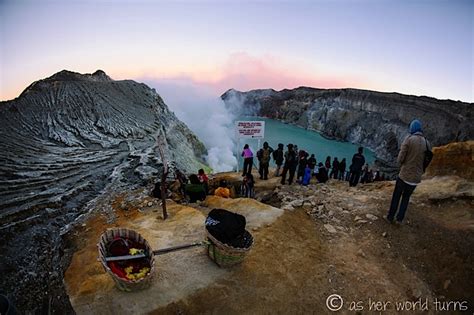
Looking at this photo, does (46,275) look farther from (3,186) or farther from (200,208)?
(3,186)

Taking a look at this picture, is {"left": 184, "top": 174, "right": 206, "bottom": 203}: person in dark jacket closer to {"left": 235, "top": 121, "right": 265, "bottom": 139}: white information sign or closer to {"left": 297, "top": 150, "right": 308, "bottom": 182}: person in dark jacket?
{"left": 297, "top": 150, "right": 308, "bottom": 182}: person in dark jacket

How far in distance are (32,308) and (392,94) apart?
5513 centimetres

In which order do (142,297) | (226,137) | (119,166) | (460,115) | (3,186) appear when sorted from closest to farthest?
1. (142,297)
2. (3,186)
3. (119,166)
4. (460,115)
5. (226,137)

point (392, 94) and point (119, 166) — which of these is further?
point (392, 94)

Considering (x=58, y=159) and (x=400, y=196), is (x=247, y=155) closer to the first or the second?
(x=400, y=196)

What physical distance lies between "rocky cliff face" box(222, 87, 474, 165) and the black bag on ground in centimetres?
3247

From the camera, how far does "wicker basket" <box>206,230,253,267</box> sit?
5.01 meters

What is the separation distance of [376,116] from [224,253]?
51968 mm

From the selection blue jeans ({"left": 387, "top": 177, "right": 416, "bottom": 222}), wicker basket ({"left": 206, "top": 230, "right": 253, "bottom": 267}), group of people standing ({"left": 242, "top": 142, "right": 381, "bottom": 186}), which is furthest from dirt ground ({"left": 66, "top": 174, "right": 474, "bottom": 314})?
group of people standing ({"left": 242, "top": 142, "right": 381, "bottom": 186})

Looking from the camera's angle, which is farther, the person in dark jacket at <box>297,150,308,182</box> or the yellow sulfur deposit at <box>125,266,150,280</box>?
the person in dark jacket at <box>297,150,308,182</box>

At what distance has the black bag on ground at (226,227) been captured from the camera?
5.18 meters

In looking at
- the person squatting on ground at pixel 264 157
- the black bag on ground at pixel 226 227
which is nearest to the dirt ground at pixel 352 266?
the black bag on ground at pixel 226 227

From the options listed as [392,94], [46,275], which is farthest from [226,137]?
[46,275]

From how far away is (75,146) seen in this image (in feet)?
54.5
